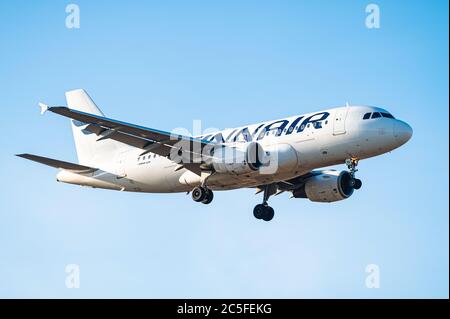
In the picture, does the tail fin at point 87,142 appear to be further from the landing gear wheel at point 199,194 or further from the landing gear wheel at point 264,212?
the landing gear wheel at point 264,212

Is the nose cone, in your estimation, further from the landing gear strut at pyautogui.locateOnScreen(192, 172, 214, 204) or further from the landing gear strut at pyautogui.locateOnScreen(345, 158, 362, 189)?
the landing gear strut at pyautogui.locateOnScreen(192, 172, 214, 204)

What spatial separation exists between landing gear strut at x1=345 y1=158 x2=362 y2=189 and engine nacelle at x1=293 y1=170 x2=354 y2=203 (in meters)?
3.31

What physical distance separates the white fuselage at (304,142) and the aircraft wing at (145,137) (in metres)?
1.47

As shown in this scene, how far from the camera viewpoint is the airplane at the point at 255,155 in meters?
46.3

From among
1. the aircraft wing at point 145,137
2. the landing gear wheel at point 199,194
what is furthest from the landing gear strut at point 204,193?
the aircraft wing at point 145,137

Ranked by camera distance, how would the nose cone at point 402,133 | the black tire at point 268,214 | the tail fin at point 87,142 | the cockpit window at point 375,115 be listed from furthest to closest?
the tail fin at point 87,142, the black tire at point 268,214, the cockpit window at point 375,115, the nose cone at point 402,133

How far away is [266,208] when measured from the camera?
54.0 m

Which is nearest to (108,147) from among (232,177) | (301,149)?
(232,177)

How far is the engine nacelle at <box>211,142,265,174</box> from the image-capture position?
1839 inches

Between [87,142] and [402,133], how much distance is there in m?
22.0

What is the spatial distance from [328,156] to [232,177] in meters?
5.49

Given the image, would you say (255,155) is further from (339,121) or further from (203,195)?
(339,121)
